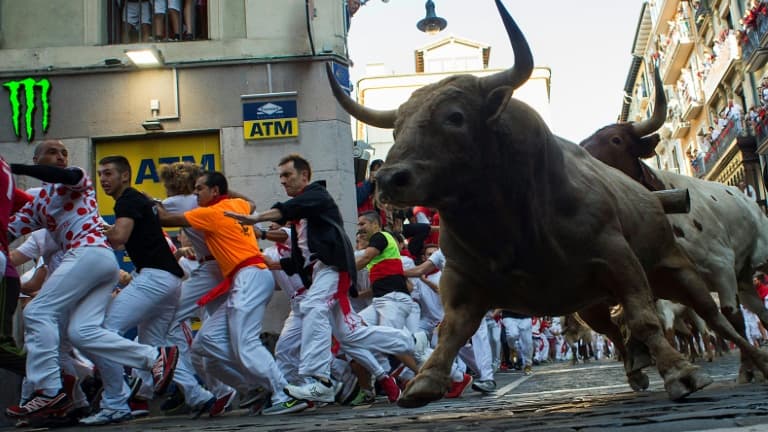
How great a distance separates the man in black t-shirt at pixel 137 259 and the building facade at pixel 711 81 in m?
33.2

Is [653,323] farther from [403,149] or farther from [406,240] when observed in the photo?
[406,240]

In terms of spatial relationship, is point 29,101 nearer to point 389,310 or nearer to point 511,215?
point 389,310

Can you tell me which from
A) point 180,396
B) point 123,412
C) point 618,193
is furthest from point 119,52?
point 618,193

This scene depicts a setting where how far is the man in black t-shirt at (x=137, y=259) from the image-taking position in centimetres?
755

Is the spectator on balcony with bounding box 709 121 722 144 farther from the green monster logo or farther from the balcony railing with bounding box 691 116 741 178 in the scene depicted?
the green monster logo

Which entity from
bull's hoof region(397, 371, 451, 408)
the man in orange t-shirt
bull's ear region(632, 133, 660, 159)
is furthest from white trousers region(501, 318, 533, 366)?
bull's hoof region(397, 371, 451, 408)

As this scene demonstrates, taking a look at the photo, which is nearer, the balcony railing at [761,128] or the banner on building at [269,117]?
the banner on building at [269,117]

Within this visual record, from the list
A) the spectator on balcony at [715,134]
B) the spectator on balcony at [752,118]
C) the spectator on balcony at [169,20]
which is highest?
the spectator on balcony at [715,134]

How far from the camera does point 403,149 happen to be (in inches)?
161

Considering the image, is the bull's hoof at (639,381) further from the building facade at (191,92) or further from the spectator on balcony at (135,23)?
the spectator on balcony at (135,23)

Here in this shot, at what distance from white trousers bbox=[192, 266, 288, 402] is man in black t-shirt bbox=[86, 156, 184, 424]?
0.48m

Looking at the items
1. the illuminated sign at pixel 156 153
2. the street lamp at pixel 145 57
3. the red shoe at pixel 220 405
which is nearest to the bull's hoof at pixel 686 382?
the red shoe at pixel 220 405

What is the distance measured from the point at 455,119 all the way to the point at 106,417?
4.41 metres

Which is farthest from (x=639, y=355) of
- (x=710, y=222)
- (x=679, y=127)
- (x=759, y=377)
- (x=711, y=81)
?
(x=679, y=127)
